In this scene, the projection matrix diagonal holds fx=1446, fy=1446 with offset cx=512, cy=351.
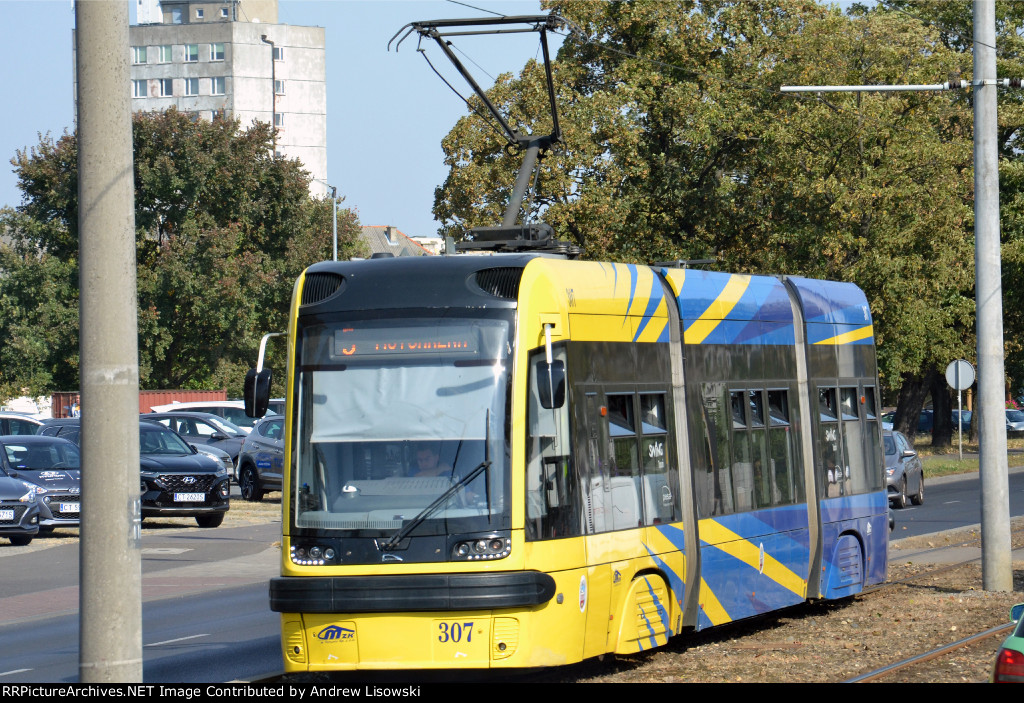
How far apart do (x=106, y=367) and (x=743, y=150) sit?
31.2 meters

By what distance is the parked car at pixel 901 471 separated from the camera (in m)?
27.9

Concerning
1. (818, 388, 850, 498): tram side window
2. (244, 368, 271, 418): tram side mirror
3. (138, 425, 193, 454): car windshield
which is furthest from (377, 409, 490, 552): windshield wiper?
(138, 425, 193, 454): car windshield

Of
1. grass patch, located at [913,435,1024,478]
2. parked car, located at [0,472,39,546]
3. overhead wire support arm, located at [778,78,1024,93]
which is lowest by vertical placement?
grass patch, located at [913,435,1024,478]

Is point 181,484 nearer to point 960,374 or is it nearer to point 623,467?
point 623,467

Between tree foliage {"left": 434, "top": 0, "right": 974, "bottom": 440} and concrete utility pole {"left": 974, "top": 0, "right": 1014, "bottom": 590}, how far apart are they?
17.9 metres

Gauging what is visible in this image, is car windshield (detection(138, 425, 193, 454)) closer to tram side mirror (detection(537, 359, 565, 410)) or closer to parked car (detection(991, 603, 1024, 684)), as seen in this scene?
tram side mirror (detection(537, 359, 565, 410))

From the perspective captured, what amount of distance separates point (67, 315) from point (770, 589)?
163 ft

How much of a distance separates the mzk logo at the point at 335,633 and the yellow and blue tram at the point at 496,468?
0.01 meters

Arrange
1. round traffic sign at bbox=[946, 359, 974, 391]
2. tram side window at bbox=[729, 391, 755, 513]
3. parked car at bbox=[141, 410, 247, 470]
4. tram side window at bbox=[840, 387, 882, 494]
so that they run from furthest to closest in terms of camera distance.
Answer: round traffic sign at bbox=[946, 359, 974, 391]
parked car at bbox=[141, 410, 247, 470]
tram side window at bbox=[840, 387, 882, 494]
tram side window at bbox=[729, 391, 755, 513]

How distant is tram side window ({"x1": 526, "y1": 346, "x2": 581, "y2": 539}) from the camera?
8.98 metres

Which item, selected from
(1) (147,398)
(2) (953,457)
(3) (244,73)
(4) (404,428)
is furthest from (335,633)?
(3) (244,73)

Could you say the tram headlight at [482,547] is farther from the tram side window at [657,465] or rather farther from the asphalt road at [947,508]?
the asphalt road at [947,508]

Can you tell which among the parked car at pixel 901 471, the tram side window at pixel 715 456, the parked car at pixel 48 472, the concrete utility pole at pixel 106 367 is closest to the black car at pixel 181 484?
the parked car at pixel 48 472

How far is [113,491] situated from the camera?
613 cm
